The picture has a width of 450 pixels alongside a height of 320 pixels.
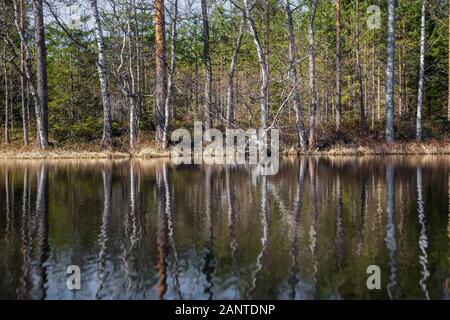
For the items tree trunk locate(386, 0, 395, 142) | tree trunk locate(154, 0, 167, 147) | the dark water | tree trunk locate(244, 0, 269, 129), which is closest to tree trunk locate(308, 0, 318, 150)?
tree trunk locate(386, 0, 395, 142)

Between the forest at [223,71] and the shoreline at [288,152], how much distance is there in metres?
0.65

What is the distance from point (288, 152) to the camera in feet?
89.0

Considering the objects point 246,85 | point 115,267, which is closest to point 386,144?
point 246,85

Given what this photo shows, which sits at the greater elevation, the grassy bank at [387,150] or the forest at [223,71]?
the forest at [223,71]

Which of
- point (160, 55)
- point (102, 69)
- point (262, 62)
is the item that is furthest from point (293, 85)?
point (102, 69)

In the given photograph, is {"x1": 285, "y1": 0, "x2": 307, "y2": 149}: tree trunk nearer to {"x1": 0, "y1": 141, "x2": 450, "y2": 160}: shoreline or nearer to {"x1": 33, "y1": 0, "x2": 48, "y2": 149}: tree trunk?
{"x1": 0, "y1": 141, "x2": 450, "y2": 160}: shoreline

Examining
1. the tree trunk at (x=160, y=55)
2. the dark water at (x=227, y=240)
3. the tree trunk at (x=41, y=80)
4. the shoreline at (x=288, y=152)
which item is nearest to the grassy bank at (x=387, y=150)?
the shoreline at (x=288, y=152)

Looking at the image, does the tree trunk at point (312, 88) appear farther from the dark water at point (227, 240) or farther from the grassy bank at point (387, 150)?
the dark water at point (227, 240)

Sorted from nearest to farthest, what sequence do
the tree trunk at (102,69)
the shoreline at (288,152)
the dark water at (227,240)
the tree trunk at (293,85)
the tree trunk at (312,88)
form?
1. the dark water at (227,240)
2. the tree trunk at (102,69)
3. the tree trunk at (293,85)
4. the shoreline at (288,152)
5. the tree trunk at (312,88)

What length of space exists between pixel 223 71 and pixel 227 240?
1541 inches

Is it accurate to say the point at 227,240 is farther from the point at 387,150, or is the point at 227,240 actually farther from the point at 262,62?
the point at 387,150

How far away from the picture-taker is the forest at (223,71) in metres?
27.1
